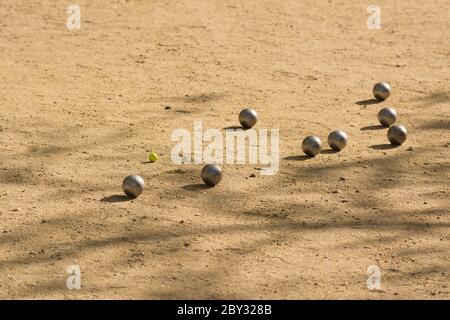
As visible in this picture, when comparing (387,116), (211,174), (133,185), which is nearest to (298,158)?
(211,174)

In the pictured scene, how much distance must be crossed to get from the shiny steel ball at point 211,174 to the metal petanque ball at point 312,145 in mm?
1196

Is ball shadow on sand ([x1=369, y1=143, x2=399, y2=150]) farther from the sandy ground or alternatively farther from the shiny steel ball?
the shiny steel ball

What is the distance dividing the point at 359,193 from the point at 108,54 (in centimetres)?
535

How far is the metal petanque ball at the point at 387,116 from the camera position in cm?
1125

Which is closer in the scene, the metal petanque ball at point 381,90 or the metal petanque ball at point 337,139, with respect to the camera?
the metal petanque ball at point 337,139

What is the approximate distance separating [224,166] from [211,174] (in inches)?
25.5

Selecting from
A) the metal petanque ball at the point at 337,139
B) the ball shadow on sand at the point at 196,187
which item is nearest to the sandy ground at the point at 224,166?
the ball shadow on sand at the point at 196,187

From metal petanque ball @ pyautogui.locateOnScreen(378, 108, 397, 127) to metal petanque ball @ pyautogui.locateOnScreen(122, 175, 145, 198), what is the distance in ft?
11.0

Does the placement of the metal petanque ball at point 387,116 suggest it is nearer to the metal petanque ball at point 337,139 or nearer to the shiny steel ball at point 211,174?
the metal petanque ball at point 337,139

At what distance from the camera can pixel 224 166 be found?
1002 centimetres

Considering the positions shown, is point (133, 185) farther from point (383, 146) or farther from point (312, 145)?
point (383, 146)

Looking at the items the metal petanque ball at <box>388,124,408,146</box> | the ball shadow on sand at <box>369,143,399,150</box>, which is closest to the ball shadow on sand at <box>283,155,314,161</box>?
the ball shadow on sand at <box>369,143,399,150</box>

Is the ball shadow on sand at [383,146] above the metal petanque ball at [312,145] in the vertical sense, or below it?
above

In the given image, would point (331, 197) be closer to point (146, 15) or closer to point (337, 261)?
point (337, 261)
